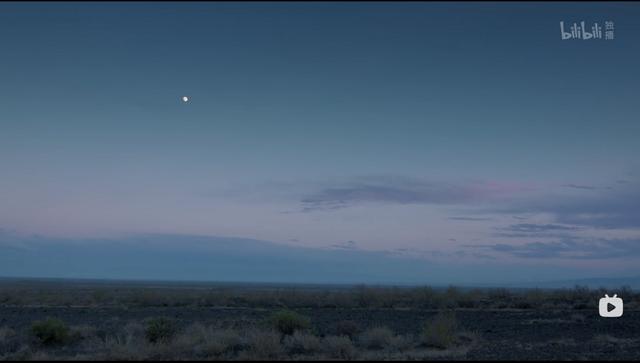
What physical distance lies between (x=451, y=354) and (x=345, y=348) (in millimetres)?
3848

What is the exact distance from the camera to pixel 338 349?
93.6 ft

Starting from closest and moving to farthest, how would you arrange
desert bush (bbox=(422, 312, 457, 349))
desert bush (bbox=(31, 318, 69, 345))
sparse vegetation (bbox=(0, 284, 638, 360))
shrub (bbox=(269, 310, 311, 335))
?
1. sparse vegetation (bbox=(0, 284, 638, 360))
2. desert bush (bbox=(422, 312, 457, 349))
3. desert bush (bbox=(31, 318, 69, 345))
4. shrub (bbox=(269, 310, 311, 335))

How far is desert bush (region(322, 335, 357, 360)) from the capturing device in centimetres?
2738

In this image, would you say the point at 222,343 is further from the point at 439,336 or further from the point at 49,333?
the point at 439,336

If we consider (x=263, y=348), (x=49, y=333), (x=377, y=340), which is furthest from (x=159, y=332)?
Result: (x=377, y=340)

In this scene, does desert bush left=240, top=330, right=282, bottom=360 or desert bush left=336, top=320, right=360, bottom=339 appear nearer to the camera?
desert bush left=240, top=330, right=282, bottom=360

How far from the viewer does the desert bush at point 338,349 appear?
89.8ft

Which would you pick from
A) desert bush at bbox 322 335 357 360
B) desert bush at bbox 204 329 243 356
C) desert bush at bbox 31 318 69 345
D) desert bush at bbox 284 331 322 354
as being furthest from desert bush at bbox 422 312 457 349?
desert bush at bbox 31 318 69 345

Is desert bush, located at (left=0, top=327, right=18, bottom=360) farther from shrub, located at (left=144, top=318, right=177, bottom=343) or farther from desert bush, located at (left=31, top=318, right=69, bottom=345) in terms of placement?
shrub, located at (left=144, top=318, right=177, bottom=343)

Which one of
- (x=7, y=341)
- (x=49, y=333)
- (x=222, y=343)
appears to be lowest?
(x=7, y=341)

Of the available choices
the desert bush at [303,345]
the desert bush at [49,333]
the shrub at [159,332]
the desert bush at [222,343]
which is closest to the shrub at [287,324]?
the desert bush at [222,343]

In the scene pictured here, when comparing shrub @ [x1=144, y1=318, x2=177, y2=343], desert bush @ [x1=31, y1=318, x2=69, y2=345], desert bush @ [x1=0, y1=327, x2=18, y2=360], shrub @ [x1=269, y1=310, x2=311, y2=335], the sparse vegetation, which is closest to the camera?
the sparse vegetation

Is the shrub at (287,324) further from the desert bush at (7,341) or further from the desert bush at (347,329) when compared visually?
the desert bush at (7,341)

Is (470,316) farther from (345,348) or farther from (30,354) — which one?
(30,354)
